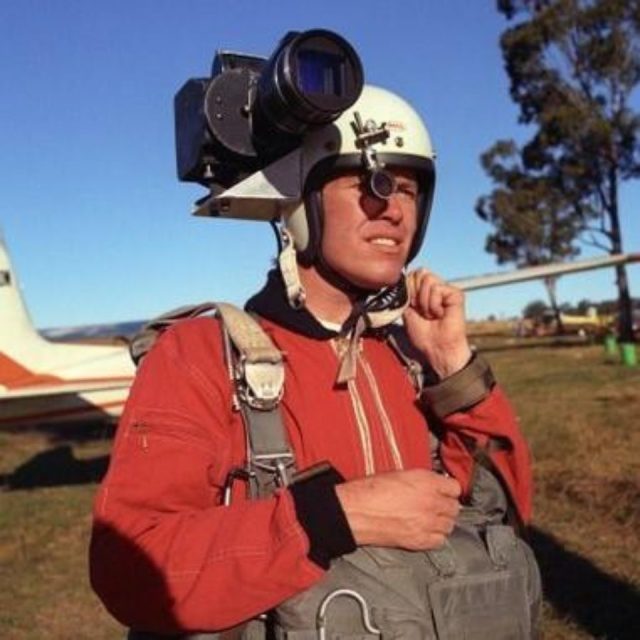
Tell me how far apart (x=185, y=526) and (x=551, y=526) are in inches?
251

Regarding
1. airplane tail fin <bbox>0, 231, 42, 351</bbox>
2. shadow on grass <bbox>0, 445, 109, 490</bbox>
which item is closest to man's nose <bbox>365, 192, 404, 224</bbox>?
shadow on grass <bbox>0, 445, 109, 490</bbox>

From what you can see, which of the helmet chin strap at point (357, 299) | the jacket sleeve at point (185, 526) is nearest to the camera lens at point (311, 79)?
the helmet chin strap at point (357, 299)

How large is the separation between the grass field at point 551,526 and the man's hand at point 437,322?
3.62 metres

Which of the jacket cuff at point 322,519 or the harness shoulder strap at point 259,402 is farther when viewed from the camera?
the harness shoulder strap at point 259,402

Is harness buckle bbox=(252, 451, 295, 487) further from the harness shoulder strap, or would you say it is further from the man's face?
the man's face

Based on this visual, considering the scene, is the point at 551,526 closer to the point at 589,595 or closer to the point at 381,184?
the point at 589,595

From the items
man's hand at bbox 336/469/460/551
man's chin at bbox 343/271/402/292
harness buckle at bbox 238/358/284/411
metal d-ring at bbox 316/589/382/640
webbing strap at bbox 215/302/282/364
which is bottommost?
metal d-ring at bbox 316/589/382/640

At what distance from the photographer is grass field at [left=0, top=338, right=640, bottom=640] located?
5.85 m

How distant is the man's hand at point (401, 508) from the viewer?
1.72 metres

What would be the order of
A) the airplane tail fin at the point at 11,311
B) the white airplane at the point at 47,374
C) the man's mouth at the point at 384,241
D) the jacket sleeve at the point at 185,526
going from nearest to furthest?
the jacket sleeve at the point at 185,526 < the man's mouth at the point at 384,241 < the white airplane at the point at 47,374 < the airplane tail fin at the point at 11,311

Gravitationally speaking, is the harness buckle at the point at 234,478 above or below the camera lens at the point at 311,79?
below

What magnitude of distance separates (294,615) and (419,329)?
2.74 feet

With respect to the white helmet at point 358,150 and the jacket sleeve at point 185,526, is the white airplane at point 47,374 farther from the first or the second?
the jacket sleeve at point 185,526

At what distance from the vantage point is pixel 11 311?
15.4 m
